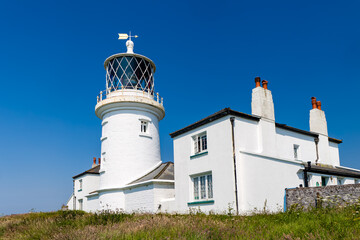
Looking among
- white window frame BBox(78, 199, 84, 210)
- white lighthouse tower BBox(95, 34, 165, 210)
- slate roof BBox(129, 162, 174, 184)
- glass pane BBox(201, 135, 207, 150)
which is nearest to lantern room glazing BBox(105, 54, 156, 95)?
white lighthouse tower BBox(95, 34, 165, 210)

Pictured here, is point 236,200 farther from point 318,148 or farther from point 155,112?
point 155,112

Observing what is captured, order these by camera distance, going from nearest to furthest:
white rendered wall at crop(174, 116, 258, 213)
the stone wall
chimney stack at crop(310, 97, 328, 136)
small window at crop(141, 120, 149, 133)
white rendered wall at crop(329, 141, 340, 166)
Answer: the stone wall < white rendered wall at crop(174, 116, 258, 213) < chimney stack at crop(310, 97, 328, 136) < white rendered wall at crop(329, 141, 340, 166) < small window at crop(141, 120, 149, 133)

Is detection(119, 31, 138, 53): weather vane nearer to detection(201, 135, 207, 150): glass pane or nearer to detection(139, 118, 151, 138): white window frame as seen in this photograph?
detection(139, 118, 151, 138): white window frame

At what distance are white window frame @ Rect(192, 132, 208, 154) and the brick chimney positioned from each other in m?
3.07

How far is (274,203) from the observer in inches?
647

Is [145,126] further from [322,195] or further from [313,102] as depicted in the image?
[322,195]

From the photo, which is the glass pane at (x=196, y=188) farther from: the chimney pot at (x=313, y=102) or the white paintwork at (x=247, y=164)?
the chimney pot at (x=313, y=102)

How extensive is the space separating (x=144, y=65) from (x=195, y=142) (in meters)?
9.22

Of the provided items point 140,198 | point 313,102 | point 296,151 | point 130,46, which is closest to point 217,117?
point 296,151

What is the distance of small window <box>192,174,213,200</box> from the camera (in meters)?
18.0

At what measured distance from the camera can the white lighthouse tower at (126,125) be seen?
24.0 m

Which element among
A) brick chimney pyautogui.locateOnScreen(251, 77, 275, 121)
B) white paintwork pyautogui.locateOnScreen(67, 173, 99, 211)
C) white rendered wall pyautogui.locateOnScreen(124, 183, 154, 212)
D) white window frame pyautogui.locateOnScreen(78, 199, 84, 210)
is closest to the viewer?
brick chimney pyautogui.locateOnScreen(251, 77, 275, 121)

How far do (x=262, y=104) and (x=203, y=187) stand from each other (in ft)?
18.3

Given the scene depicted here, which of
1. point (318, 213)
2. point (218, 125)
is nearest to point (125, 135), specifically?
point (218, 125)
